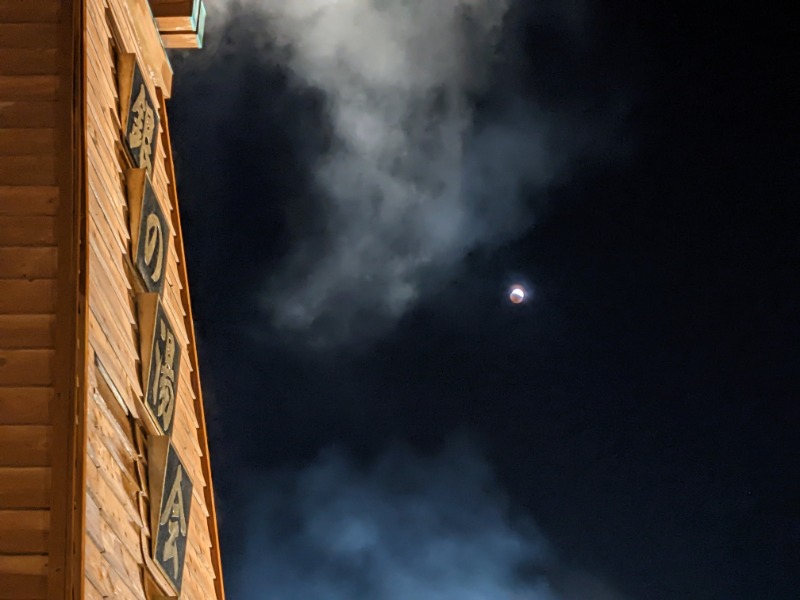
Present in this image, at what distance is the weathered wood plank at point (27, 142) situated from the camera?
525 centimetres

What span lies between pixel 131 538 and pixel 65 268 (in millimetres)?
1648

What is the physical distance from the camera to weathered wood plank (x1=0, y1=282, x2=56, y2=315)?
187 inches

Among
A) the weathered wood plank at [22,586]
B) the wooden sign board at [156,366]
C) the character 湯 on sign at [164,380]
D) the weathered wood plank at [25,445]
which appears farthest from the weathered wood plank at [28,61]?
the weathered wood plank at [22,586]

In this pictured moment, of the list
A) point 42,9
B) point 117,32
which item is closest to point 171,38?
point 117,32

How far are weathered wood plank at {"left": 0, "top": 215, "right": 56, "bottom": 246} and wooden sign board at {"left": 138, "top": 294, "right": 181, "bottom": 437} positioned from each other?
1.32 metres

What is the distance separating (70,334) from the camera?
466 centimetres

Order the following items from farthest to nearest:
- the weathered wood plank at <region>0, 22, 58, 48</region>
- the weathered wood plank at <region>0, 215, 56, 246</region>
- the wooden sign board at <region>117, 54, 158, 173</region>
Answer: the wooden sign board at <region>117, 54, 158, 173</region>
the weathered wood plank at <region>0, 22, 58, 48</region>
the weathered wood plank at <region>0, 215, 56, 246</region>

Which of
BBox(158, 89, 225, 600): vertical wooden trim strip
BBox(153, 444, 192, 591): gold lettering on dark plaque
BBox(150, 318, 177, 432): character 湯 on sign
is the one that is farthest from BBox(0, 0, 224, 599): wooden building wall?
BBox(158, 89, 225, 600): vertical wooden trim strip

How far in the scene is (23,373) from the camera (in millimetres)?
4586

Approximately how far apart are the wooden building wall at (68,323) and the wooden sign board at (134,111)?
0.20 ft

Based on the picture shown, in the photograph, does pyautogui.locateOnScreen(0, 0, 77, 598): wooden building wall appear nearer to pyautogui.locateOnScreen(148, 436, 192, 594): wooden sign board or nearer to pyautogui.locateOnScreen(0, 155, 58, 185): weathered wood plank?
pyautogui.locateOnScreen(0, 155, 58, 185): weathered wood plank

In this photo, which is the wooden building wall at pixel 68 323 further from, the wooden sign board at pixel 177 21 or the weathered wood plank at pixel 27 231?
the wooden sign board at pixel 177 21

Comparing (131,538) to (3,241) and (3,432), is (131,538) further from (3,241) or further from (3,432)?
(3,241)

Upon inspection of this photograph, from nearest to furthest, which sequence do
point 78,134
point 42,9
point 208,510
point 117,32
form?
point 78,134 < point 42,9 < point 117,32 < point 208,510
